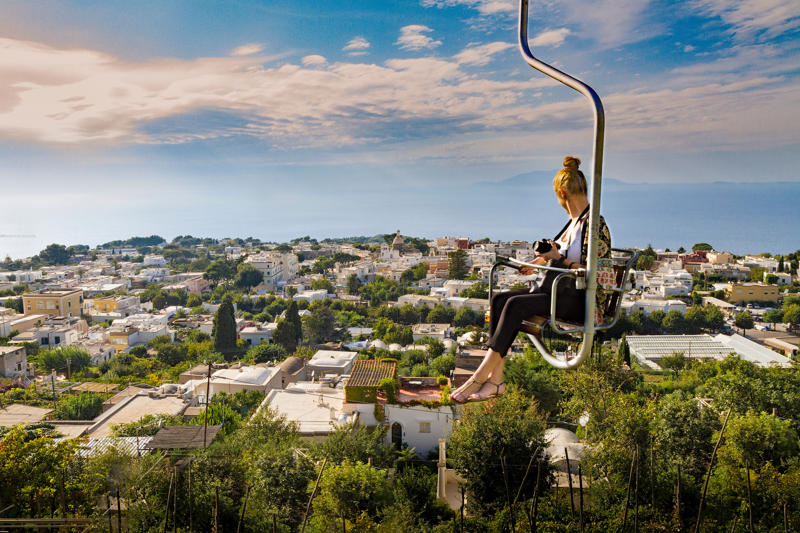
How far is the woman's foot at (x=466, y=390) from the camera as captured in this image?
71.9 inches

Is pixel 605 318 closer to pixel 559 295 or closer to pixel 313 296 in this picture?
pixel 559 295

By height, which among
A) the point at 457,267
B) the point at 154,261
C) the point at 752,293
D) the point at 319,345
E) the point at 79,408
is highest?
the point at 457,267

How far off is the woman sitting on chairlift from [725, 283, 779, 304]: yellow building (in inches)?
1760

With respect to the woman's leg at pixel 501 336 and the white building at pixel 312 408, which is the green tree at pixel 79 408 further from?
the woman's leg at pixel 501 336

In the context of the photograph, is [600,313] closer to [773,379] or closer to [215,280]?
[773,379]

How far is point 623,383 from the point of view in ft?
49.9

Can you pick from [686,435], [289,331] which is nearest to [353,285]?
[289,331]

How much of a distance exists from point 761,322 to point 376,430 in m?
34.6

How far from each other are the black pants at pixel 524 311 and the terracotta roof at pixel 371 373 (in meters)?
10.5

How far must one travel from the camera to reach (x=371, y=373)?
12.7 m

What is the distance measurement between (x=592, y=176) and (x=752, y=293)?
45884 mm

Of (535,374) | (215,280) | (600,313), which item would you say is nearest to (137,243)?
(215,280)

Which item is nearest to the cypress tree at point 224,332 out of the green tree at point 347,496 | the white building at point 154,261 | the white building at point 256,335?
the white building at point 256,335

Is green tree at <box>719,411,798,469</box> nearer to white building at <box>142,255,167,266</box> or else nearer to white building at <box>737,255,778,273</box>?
white building at <box>737,255,778,273</box>
